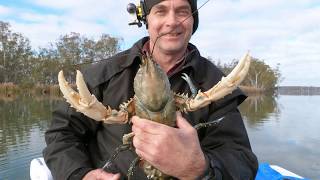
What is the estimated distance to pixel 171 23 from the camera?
3676 millimetres

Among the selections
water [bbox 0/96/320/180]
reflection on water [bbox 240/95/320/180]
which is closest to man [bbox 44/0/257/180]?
water [bbox 0/96/320/180]

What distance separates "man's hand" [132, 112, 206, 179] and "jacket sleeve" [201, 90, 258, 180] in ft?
1.29

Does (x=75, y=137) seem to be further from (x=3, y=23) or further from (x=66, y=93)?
(x=3, y=23)

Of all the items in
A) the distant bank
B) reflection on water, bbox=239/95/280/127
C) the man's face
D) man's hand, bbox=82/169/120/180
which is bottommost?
the distant bank

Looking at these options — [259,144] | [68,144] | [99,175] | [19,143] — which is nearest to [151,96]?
[99,175]

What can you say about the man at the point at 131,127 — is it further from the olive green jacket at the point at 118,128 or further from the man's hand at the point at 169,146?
the man's hand at the point at 169,146

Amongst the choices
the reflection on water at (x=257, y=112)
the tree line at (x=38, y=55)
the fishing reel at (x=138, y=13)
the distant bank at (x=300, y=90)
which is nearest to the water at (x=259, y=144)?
the reflection on water at (x=257, y=112)

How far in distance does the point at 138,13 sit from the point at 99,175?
5.76ft

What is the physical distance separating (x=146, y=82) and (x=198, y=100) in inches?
17.3

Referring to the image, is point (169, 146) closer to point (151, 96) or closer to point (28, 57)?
point (151, 96)

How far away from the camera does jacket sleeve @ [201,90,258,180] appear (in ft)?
10.5

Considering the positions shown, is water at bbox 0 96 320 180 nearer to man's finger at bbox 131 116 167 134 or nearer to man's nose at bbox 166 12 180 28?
man's nose at bbox 166 12 180 28

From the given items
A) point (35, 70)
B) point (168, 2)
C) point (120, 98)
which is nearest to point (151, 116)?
point (120, 98)

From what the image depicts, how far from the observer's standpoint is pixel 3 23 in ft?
222
